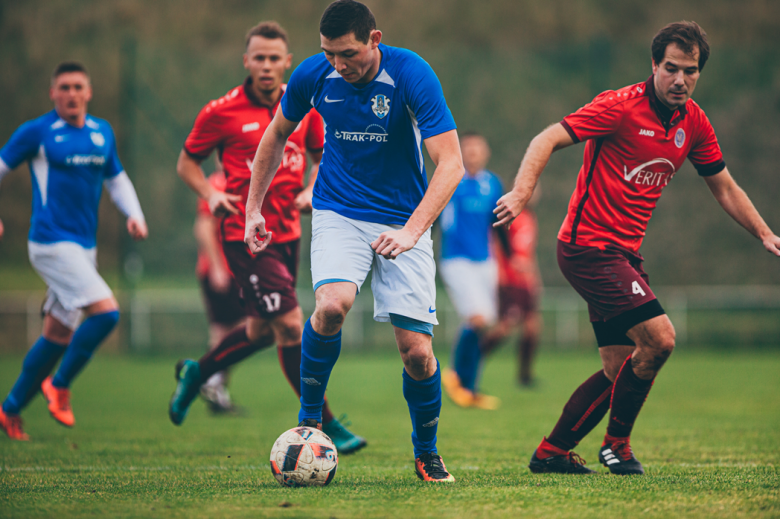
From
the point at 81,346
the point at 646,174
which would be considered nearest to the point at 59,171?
the point at 81,346

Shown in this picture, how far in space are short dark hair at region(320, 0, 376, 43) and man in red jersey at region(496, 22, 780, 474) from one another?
1043 mm

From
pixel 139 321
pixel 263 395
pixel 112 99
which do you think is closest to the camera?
pixel 263 395

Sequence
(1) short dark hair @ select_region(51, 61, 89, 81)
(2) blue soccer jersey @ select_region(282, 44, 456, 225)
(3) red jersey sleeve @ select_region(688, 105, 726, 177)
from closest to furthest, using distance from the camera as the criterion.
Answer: (2) blue soccer jersey @ select_region(282, 44, 456, 225) < (3) red jersey sleeve @ select_region(688, 105, 726, 177) < (1) short dark hair @ select_region(51, 61, 89, 81)

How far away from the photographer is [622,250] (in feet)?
14.0

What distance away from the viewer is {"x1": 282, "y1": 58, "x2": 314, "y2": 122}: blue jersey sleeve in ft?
13.3

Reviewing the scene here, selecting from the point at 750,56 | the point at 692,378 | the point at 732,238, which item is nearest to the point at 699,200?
the point at 732,238

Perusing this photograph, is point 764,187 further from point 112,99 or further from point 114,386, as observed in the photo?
point 112,99

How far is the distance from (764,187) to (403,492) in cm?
1508

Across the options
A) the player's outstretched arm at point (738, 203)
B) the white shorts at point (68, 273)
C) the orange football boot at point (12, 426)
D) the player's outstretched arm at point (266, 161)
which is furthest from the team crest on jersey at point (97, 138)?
the player's outstretched arm at point (738, 203)

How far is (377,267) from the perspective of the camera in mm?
4051

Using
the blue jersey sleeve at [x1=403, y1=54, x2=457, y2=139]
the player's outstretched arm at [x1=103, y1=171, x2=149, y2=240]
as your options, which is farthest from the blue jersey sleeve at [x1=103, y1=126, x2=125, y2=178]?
the blue jersey sleeve at [x1=403, y1=54, x2=457, y2=139]

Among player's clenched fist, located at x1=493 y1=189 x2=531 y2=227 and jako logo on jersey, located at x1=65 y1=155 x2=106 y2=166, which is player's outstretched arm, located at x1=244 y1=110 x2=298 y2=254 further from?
jako logo on jersey, located at x1=65 y1=155 x2=106 y2=166

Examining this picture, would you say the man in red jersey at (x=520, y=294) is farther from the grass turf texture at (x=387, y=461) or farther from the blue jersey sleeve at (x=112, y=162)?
the blue jersey sleeve at (x=112, y=162)

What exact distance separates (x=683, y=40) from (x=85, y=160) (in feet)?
14.7
